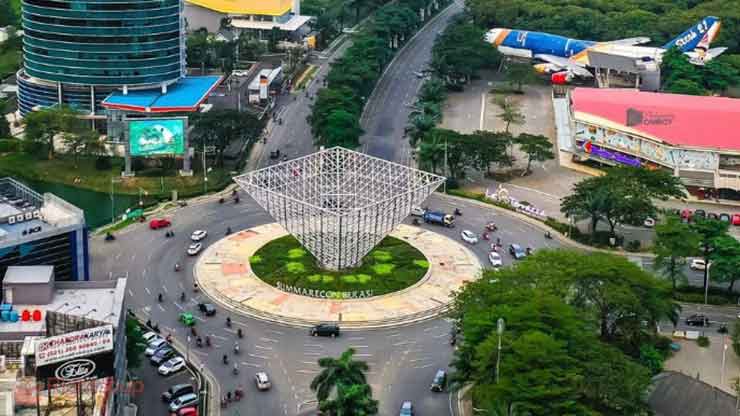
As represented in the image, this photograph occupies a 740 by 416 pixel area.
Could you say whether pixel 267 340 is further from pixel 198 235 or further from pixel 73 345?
pixel 73 345

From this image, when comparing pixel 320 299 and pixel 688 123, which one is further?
pixel 688 123

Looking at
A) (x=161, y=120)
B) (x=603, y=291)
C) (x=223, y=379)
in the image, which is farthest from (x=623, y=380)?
(x=161, y=120)

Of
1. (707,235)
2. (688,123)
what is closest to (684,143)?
(688,123)

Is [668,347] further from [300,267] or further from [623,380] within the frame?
[300,267]

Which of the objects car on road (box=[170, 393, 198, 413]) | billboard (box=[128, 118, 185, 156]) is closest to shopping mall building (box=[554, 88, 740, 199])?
billboard (box=[128, 118, 185, 156])

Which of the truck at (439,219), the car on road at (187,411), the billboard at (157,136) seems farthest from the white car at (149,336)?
the billboard at (157,136)

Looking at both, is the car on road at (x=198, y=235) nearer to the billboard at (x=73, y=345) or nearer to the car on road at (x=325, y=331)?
the car on road at (x=325, y=331)
